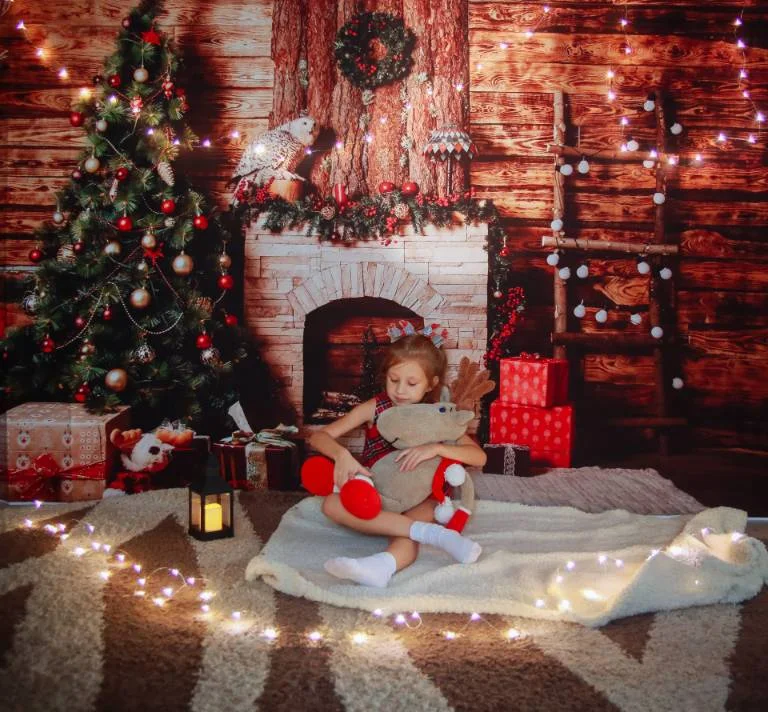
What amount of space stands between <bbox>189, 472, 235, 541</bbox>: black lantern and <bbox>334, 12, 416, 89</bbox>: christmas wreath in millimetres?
2220

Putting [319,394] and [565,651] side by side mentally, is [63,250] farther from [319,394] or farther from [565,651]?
[565,651]

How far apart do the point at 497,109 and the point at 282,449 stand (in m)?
2.09

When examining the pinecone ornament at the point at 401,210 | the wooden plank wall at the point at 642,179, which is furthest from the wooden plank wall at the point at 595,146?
the pinecone ornament at the point at 401,210

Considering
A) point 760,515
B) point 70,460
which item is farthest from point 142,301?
point 760,515

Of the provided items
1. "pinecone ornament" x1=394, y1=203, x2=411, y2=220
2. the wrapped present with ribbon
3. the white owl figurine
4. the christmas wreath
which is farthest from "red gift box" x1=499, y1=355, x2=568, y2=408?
the wrapped present with ribbon

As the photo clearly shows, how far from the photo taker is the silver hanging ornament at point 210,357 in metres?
3.37

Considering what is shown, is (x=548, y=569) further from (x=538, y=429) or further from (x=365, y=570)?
(x=538, y=429)

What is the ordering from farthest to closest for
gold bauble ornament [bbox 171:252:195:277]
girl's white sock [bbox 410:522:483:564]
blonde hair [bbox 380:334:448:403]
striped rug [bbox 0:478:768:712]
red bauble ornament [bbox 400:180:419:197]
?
red bauble ornament [bbox 400:180:419:197] < gold bauble ornament [bbox 171:252:195:277] < blonde hair [bbox 380:334:448:403] < girl's white sock [bbox 410:522:483:564] < striped rug [bbox 0:478:768:712]

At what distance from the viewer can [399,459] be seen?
7.40 ft

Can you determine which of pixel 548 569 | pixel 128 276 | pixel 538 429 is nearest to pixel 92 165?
pixel 128 276

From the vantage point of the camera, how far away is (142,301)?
3.19 m

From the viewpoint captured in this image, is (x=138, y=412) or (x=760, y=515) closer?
(x=760, y=515)

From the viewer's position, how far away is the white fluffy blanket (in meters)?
1.90

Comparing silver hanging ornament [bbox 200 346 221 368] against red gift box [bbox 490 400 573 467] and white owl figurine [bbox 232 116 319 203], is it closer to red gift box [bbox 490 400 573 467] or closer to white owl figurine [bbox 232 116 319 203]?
white owl figurine [bbox 232 116 319 203]
